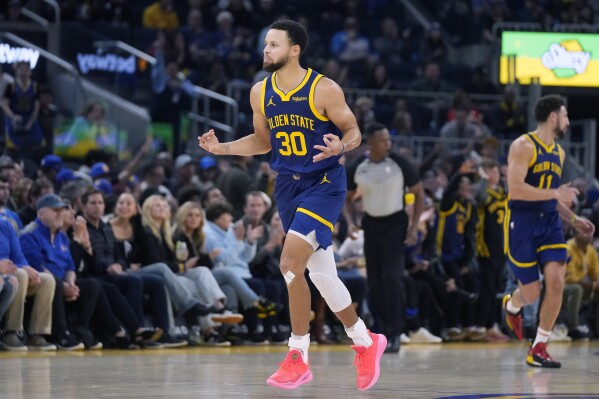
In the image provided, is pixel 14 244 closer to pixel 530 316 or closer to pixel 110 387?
pixel 110 387

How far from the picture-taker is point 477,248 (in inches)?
571

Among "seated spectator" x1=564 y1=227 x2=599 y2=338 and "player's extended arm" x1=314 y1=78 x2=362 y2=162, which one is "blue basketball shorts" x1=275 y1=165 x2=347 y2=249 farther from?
"seated spectator" x1=564 y1=227 x2=599 y2=338

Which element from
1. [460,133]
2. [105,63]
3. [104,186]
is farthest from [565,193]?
[105,63]

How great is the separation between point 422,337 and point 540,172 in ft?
13.8

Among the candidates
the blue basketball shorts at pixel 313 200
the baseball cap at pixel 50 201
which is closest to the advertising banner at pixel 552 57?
the baseball cap at pixel 50 201

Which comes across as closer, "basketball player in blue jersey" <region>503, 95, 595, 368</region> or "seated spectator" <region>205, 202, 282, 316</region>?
"basketball player in blue jersey" <region>503, 95, 595, 368</region>

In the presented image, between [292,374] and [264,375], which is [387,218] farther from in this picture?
[292,374]

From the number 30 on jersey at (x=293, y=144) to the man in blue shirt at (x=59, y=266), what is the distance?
390 cm

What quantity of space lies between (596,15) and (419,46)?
12.0 ft

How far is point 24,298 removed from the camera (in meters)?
10.8

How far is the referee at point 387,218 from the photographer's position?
11.6 m

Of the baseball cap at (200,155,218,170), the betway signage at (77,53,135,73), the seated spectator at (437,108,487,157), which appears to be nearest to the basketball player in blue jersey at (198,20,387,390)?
the baseball cap at (200,155,218,170)

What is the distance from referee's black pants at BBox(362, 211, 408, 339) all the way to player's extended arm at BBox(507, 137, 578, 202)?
6.37ft

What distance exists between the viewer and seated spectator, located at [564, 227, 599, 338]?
14.6 metres
